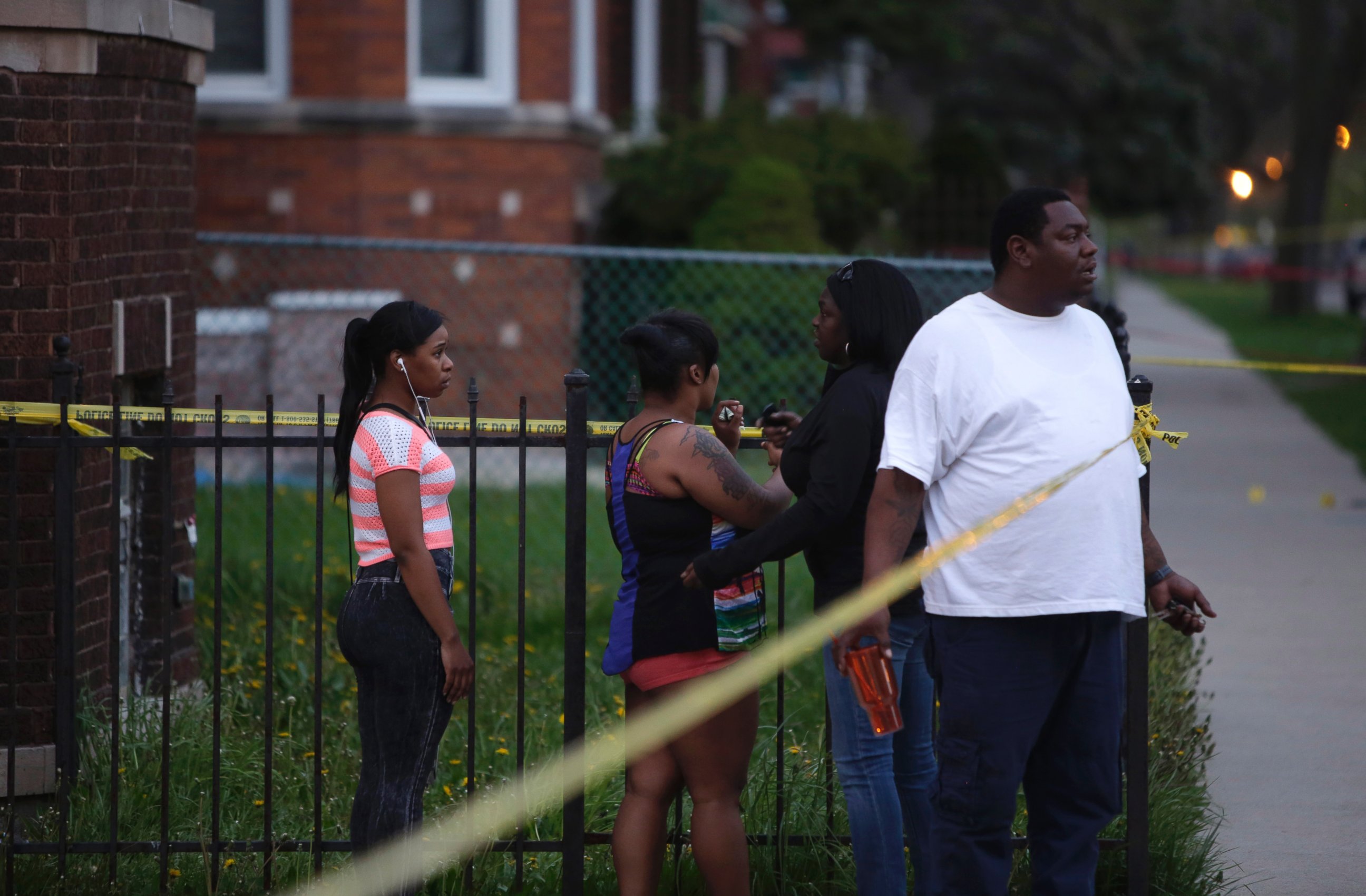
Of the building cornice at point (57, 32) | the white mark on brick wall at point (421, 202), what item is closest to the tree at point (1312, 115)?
the white mark on brick wall at point (421, 202)

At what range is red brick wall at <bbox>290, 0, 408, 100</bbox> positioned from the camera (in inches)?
430

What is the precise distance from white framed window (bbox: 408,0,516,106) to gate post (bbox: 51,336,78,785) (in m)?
7.43

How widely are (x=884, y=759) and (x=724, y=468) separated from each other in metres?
0.77

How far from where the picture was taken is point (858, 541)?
3.79 m

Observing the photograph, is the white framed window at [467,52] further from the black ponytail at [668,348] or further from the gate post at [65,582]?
the black ponytail at [668,348]

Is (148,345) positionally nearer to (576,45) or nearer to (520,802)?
(520,802)

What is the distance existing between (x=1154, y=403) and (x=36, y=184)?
13.3 meters

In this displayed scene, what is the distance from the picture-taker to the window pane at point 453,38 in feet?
37.7

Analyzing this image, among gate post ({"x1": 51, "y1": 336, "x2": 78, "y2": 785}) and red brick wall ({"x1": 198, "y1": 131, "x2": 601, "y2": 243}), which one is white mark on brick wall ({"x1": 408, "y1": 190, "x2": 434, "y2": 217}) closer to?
red brick wall ({"x1": 198, "y1": 131, "x2": 601, "y2": 243})

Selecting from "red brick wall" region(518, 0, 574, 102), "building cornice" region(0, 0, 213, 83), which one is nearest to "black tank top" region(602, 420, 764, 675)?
"building cornice" region(0, 0, 213, 83)

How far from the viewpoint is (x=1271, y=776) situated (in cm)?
569

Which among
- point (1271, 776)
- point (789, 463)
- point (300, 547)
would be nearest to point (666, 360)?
point (789, 463)

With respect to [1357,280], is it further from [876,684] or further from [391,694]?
[391,694]

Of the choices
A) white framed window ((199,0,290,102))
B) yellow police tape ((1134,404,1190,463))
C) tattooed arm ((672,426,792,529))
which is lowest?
tattooed arm ((672,426,792,529))
